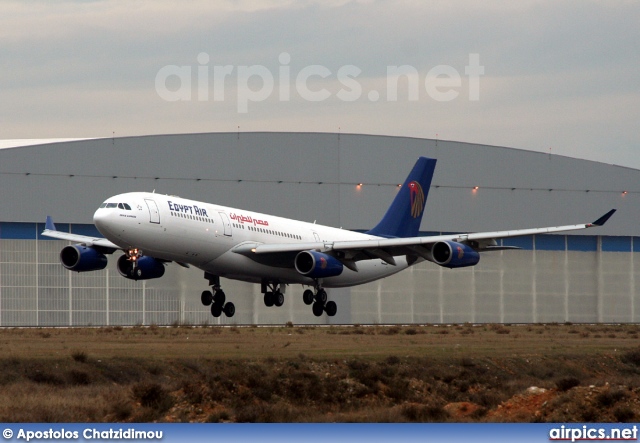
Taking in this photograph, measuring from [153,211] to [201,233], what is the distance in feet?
9.47

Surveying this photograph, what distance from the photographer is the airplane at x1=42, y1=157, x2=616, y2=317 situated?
46.1m

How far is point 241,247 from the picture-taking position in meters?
50.5

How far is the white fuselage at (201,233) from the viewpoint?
45.4 metres

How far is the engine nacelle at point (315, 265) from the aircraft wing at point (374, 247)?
1.47 feet

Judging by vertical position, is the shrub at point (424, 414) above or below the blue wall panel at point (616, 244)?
below

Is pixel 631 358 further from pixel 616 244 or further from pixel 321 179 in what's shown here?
pixel 616 244

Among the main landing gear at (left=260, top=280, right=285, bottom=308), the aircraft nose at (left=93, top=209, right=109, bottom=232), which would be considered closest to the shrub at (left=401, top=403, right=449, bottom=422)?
the aircraft nose at (left=93, top=209, right=109, bottom=232)

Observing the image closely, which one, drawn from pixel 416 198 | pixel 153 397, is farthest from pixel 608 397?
pixel 416 198

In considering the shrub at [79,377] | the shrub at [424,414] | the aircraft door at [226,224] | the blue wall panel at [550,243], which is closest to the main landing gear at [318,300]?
the aircraft door at [226,224]

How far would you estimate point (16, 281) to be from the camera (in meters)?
69.3

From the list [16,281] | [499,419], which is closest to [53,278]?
[16,281]

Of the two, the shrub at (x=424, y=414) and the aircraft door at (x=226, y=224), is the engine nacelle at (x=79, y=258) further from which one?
the shrub at (x=424, y=414)

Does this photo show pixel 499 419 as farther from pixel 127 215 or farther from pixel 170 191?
pixel 170 191

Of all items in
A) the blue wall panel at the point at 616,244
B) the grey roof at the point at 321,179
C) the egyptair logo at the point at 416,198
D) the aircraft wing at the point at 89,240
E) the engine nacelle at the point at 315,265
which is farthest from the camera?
the blue wall panel at the point at 616,244
